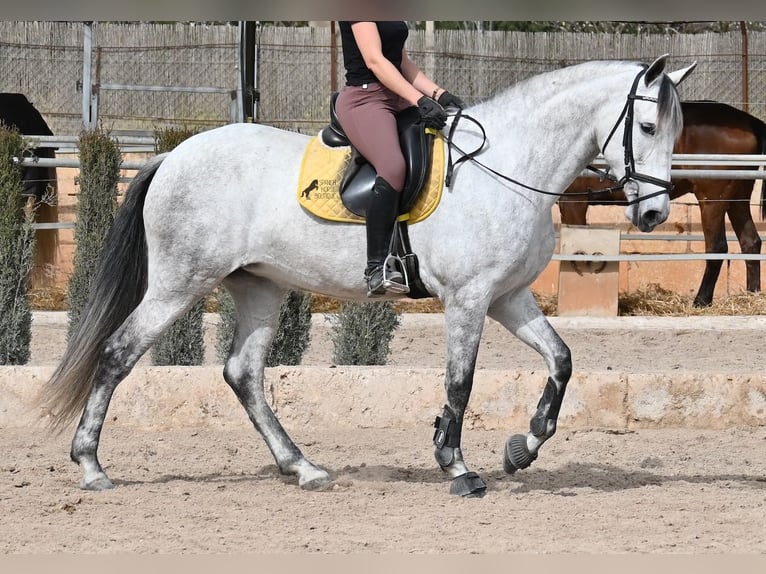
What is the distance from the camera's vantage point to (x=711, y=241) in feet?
35.1

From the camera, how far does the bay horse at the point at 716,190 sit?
10617 millimetres

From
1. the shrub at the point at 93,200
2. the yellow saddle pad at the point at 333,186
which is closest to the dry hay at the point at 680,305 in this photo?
the shrub at the point at 93,200

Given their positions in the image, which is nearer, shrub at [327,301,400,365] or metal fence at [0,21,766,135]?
shrub at [327,301,400,365]

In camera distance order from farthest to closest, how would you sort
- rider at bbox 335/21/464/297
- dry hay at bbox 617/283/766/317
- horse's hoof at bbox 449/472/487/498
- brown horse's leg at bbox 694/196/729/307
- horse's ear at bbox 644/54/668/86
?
brown horse's leg at bbox 694/196/729/307 < dry hay at bbox 617/283/766/317 < horse's hoof at bbox 449/472/487/498 < rider at bbox 335/21/464/297 < horse's ear at bbox 644/54/668/86

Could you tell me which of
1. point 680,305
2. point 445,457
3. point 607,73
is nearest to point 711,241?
point 680,305

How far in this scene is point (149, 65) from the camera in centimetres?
1634

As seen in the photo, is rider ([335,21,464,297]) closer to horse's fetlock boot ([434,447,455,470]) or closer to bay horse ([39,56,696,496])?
bay horse ([39,56,696,496])

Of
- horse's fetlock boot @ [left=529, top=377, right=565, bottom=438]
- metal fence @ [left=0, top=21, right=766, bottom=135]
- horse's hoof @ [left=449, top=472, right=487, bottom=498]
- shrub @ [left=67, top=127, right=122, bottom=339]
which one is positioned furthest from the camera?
metal fence @ [left=0, top=21, right=766, bottom=135]

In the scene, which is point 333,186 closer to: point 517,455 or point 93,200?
point 517,455

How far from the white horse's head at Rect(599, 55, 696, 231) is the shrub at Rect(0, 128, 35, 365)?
431cm

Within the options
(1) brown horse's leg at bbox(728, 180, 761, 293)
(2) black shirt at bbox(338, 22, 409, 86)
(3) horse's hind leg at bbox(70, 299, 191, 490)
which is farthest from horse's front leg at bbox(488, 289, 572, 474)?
(1) brown horse's leg at bbox(728, 180, 761, 293)

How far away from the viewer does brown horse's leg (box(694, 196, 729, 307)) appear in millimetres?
10477

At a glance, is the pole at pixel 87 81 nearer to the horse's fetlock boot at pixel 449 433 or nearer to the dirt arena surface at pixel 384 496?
the dirt arena surface at pixel 384 496

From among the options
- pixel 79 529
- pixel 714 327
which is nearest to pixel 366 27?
pixel 79 529
